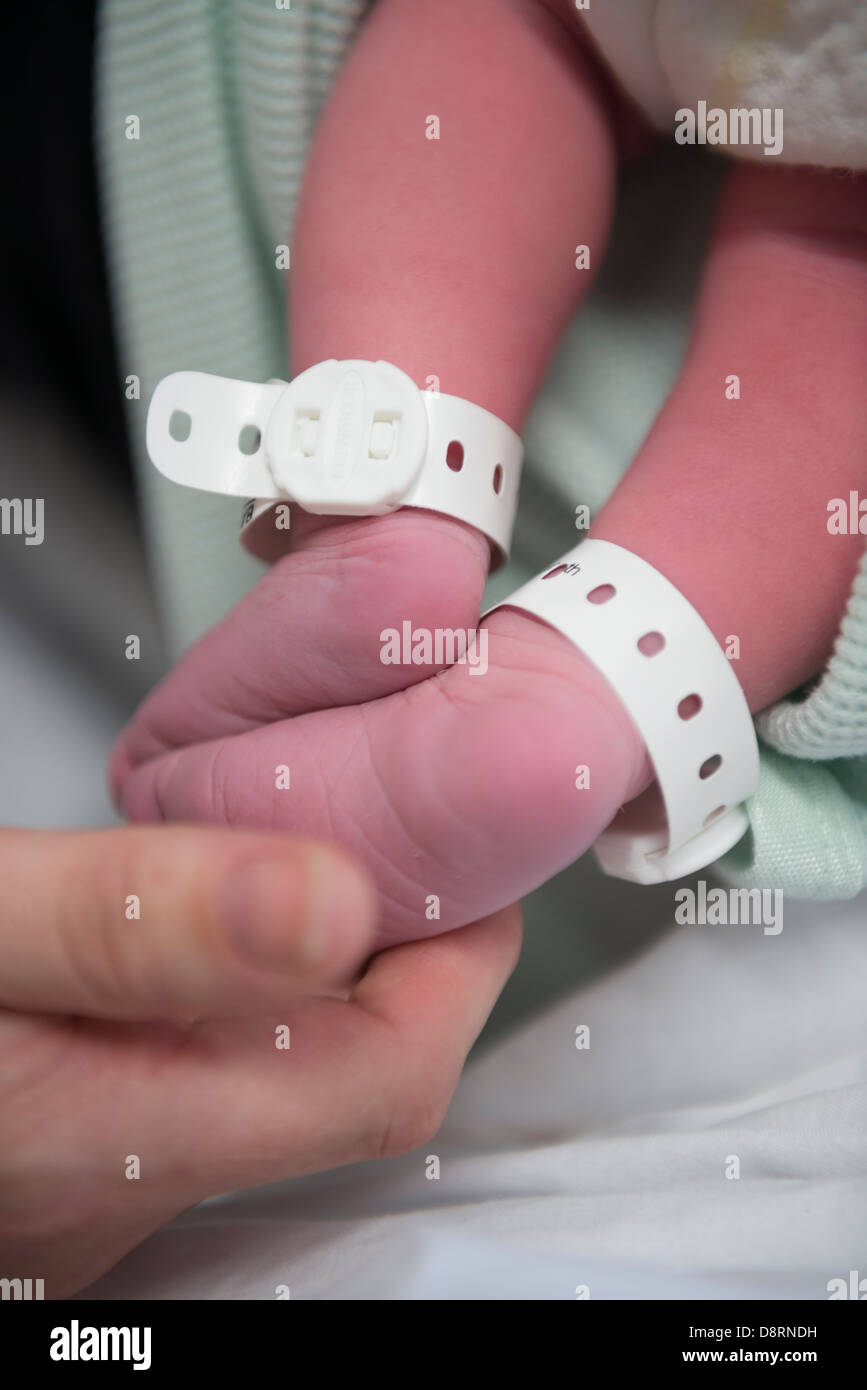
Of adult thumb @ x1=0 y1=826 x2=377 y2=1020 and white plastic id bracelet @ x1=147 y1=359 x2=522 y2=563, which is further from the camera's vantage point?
white plastic id bracelet @ x1=147 y1=359 x2=522 y2=563

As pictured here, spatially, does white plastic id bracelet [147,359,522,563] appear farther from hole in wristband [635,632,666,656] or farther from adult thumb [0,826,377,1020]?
adult thumb [0,826,377,1020]

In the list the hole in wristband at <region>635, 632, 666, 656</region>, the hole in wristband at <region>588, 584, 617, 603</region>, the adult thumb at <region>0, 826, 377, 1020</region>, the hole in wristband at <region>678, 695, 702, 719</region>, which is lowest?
the adult thumb at <region>0, 826, 377, 1020</region>

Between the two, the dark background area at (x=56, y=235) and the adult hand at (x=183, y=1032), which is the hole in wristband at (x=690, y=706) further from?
the dark background area at (x=56, y=235)

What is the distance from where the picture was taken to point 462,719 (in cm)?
50

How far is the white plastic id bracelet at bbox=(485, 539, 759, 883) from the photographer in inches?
20.2

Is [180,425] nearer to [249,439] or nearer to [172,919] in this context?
[249,439]

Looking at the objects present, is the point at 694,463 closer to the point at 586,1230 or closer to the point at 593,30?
the point at 593,30

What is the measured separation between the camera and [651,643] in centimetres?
52

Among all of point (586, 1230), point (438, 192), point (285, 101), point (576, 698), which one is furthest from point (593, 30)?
point (586, 1230)

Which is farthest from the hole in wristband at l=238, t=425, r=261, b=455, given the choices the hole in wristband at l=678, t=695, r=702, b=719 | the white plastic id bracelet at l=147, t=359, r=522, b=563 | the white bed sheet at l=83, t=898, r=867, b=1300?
the white bed sheet at l=83, t=898, r=867, b=1300

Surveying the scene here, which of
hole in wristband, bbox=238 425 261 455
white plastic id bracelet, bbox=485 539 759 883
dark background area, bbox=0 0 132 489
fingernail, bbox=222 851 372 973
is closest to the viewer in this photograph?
fingernail, bbox=222 851 372 973

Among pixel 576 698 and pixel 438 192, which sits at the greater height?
pixel 438 192

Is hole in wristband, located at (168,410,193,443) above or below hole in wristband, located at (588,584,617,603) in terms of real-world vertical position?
above
